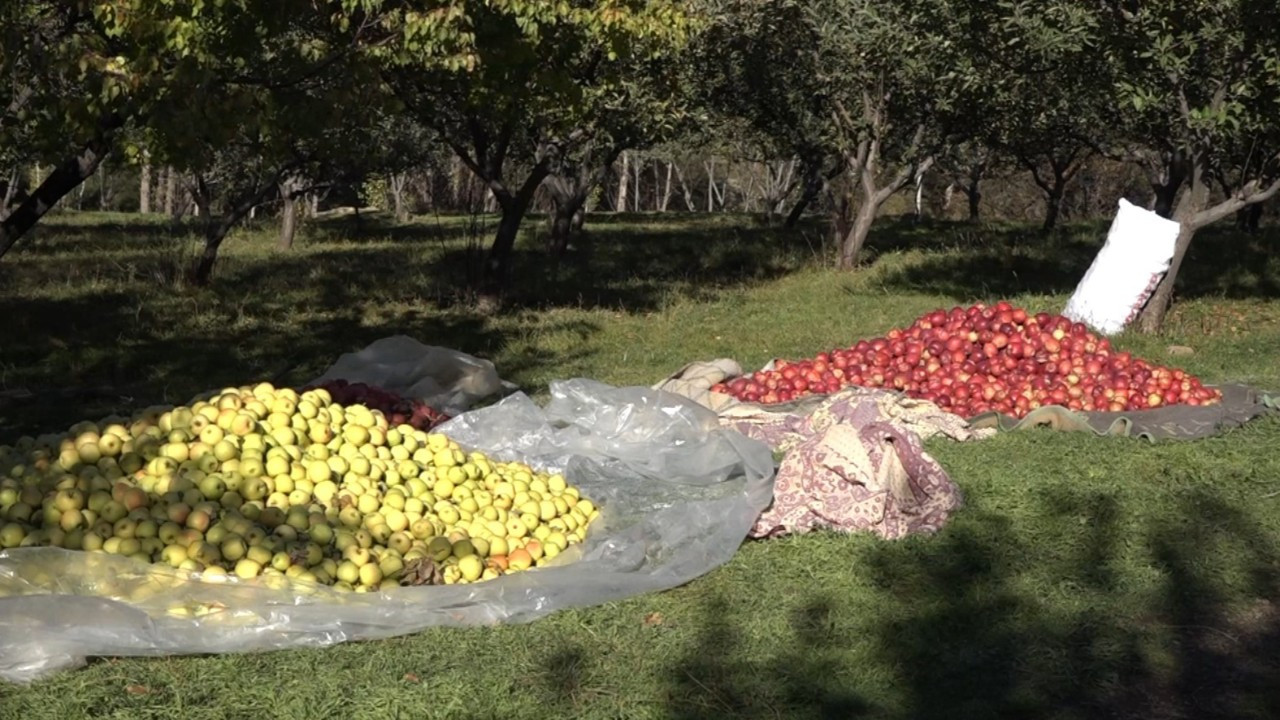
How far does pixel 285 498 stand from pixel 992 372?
4.80 m

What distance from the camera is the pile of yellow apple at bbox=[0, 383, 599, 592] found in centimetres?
498

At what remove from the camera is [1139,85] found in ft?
41.1

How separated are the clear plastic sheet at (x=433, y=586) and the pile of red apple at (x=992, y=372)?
6.71 ft

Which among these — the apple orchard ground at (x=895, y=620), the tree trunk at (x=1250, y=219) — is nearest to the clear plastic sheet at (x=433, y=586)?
the apple orchard ground at (x=895, y=620)

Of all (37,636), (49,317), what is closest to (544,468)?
(37,636)

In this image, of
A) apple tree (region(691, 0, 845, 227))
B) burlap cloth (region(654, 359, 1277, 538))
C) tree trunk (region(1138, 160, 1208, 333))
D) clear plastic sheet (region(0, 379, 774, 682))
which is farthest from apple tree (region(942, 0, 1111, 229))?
clear plastic sheet (region(0, 379, 774, 682))

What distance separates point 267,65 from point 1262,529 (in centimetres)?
760

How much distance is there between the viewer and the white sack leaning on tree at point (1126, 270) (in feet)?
38.4

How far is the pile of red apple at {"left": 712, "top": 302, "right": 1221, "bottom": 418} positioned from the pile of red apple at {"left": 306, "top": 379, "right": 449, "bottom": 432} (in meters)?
1.98

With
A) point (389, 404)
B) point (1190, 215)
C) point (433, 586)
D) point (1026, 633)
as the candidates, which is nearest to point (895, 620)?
point (1026, 633)

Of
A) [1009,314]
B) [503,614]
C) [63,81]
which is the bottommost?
[503,614]

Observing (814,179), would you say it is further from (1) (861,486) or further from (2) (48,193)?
(1) (861,486)

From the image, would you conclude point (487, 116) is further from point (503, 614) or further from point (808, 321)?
point (503, 614)

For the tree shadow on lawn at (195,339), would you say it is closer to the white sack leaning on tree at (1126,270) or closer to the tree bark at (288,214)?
the white sack leaning on tree at (1126,270)
